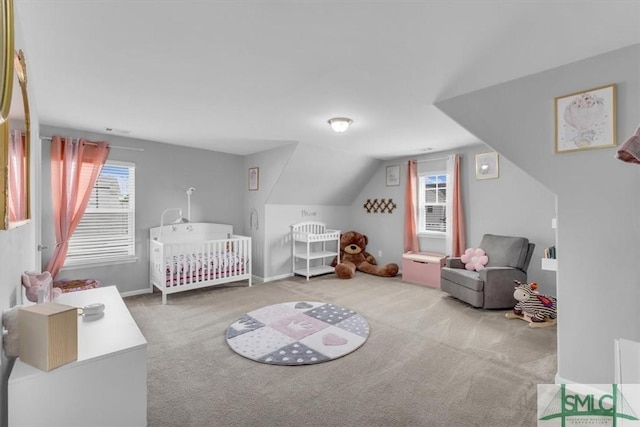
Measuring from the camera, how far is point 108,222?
12.6 feet

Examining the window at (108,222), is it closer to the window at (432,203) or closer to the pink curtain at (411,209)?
the pink curtain at (411,209)

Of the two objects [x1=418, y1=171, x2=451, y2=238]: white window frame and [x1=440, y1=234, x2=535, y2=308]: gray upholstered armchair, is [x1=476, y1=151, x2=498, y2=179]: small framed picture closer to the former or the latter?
[x1=418, y1=171, x2=451, y2=238]: white window frame

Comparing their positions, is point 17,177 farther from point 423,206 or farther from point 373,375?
point 423,206

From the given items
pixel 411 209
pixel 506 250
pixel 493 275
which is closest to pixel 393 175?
pixel 411 209

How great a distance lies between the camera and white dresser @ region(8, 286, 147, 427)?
1.08m

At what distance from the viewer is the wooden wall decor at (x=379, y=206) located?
559 centimetres

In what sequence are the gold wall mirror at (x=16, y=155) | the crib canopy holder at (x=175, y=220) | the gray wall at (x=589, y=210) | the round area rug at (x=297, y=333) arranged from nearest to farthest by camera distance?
the gold wall mirror at (x=16, y=155) < the gray wall at (x=589, y=210) < the round area rug at (x=297, y=333) < the crib canopy holder at (x=175, y=220)

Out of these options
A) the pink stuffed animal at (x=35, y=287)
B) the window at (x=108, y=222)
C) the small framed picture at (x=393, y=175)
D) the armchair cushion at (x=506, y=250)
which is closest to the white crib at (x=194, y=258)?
the window at (x=108, y=222)

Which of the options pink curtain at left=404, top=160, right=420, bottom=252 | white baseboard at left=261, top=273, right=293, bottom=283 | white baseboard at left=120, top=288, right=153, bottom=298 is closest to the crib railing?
white baseboard at left=120, top=288, right=153, bottom=298

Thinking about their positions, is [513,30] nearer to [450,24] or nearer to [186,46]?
[450,24]

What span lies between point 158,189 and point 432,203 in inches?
169

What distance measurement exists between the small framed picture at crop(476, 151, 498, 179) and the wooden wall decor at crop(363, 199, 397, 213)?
1.57 metres

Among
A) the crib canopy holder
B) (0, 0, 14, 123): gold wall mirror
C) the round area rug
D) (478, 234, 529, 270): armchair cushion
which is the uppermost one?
(0, 0, 14, 123): gold wall mirror

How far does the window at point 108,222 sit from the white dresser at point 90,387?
9.25 ft
